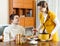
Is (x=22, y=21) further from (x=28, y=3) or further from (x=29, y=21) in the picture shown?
(x=28, y=3)

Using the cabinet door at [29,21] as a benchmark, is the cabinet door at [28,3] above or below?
above

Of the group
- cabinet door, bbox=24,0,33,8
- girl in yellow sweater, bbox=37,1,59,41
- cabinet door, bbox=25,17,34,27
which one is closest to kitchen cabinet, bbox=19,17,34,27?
cabinet door, bbox=25,17,34,27

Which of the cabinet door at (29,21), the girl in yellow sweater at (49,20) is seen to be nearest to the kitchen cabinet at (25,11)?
the cabinet door at (29,21)

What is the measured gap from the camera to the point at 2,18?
4648mm

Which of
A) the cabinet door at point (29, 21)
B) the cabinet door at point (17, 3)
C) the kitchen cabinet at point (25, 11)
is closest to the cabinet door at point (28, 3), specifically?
the kitchen cabinet at point (25, 11)

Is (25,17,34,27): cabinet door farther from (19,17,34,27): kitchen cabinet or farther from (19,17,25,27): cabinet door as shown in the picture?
(19,17,25,27): cabinet door

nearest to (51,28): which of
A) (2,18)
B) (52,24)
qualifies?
(52,24)

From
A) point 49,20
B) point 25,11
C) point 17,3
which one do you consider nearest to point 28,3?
point 25,11

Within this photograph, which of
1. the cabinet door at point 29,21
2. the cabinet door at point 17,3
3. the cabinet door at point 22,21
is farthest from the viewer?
the cabinet door at point 29,21

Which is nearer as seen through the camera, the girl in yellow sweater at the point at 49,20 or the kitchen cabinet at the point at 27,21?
the girl in yellow sweater at the point at 49,20

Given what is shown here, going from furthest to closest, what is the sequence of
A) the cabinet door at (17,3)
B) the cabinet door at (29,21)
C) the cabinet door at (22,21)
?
the cabinet door at (29,21)
the cabinet door at (22,21)
the cabinet door at (17,3)

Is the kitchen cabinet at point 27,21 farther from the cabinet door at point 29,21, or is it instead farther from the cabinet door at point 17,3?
the cabinet door at point 17,3

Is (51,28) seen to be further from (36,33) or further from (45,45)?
(45,45)

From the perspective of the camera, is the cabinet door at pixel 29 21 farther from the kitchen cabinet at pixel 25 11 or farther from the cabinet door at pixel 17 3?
the cabinet door at pixel 17 3
